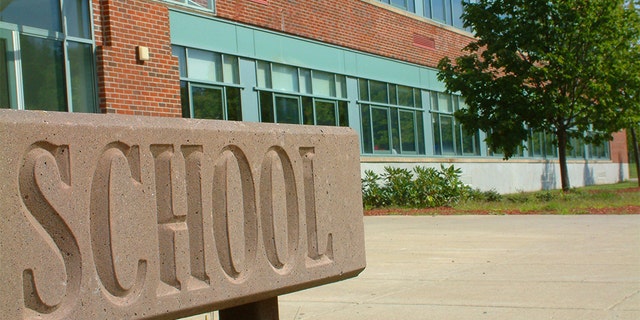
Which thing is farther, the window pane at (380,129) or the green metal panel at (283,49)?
the window pane at (380,129)

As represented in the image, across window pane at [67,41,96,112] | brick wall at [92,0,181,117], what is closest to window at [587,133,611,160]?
brick wall at [92,0,181,117]

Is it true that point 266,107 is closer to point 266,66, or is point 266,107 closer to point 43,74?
point 266,66

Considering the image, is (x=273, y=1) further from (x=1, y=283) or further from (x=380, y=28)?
(x=1, y=283)

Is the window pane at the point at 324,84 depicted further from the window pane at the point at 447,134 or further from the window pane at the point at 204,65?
the window pane at the point at 447,134

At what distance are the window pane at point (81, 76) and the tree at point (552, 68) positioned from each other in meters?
11.0

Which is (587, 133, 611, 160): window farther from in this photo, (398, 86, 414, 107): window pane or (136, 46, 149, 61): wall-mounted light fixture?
(136, 46, 149, 61): wall-mounted light fixture

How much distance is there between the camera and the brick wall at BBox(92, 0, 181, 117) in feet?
44.9

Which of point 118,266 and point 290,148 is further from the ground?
point 290,148

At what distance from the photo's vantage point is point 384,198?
20.3m

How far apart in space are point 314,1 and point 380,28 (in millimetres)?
3604

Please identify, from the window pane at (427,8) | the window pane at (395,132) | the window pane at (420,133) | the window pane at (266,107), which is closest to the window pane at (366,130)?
Result: the window pane at (395,132)

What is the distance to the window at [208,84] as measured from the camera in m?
16.0

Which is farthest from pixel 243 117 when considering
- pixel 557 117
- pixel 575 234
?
pixel 557 117

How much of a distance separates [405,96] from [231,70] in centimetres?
866
